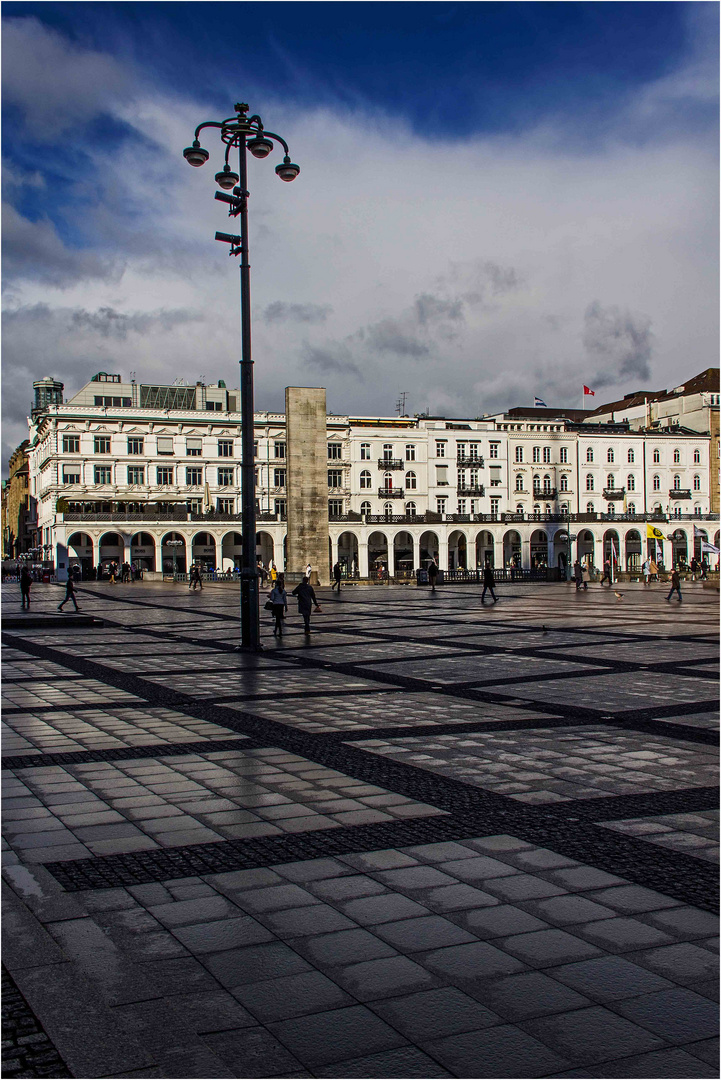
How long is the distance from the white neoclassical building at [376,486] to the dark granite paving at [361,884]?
195ft

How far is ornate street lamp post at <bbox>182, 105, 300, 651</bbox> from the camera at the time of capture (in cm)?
1794

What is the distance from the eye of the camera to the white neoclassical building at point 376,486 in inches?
2854

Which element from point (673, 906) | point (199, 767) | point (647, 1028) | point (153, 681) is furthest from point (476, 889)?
point (153, 681)

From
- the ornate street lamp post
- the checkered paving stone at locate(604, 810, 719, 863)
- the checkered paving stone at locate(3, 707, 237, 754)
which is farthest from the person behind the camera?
the ornate street lamp post

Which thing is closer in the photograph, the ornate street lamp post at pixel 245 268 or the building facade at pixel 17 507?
the ornate street lamp post at pixel 245 268

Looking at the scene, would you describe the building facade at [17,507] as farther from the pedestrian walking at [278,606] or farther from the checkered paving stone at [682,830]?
the checkered paving stone at [682,830]

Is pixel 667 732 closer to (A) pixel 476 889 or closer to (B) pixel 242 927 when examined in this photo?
(A) pixel 476 889

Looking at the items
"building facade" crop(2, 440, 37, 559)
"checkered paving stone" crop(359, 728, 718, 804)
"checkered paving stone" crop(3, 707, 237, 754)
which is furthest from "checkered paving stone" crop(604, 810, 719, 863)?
"building facade" crop(2, 440, 37, 559)

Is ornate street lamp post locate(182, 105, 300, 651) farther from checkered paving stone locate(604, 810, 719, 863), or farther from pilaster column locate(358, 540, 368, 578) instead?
pilaster column locate(358, 540, 368, 578)

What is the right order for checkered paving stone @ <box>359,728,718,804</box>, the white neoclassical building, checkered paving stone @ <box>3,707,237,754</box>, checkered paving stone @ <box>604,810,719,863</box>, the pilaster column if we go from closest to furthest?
1. checkered paving stone @ <box>604,810,719,863</box>
2. checkered paving stone @ <box>359,728,718,804</box>
3. checkered paving stone @ <box>3,707,237,754</box>
4. the white neoclassical building
5. the pilaster column

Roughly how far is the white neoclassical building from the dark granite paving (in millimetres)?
59444

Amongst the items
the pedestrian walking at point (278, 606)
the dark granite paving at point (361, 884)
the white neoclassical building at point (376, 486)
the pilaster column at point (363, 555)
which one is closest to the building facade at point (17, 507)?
the white neoclassical building at point (376, 486)

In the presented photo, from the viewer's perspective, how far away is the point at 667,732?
9.89 meters

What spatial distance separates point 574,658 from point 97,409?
62.2m
